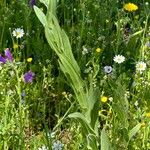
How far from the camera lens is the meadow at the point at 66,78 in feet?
7.31

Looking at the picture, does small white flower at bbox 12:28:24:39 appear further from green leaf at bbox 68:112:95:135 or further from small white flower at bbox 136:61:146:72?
green leaf at bbox 68:112:95:135

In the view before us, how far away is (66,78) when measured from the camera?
6.39 ft

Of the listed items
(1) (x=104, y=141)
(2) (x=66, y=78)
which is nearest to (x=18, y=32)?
(2) (x=66, y=78)

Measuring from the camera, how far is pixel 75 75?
3.89ft

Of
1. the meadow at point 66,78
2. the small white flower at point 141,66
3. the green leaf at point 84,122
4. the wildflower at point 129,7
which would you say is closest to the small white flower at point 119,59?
the meadow at point 66,78

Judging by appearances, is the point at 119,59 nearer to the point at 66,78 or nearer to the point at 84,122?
the point at 66,78

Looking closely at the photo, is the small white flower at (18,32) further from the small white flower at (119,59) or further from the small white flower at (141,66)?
the small white flower at (141,66)

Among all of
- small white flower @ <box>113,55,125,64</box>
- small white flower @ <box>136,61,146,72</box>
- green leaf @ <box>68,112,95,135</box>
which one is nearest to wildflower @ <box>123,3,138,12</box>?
small white flower @ <box>113,55,125,64</box>

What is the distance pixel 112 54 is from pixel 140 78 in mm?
566

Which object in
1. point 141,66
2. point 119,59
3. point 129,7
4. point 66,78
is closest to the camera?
point 66,78

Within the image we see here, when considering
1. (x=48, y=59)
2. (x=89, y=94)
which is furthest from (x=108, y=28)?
(x=89, y=94)

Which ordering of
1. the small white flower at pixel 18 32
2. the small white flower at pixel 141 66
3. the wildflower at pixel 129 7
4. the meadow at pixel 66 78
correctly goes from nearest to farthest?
the meadow at pixel 66 78 → the small white flower at pixel 141 66 → the small white flower at pixel 18 32 → the wildflower at pixel 129 7

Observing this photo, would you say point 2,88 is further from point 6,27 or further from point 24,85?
point 6,27

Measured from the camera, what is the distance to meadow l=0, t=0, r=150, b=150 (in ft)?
7.31
